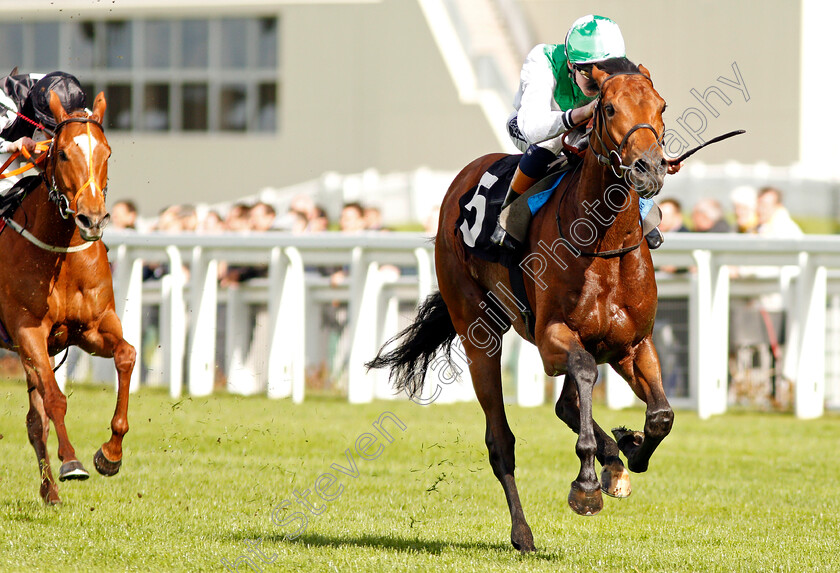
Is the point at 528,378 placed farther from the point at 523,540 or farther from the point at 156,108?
the point at 156,108

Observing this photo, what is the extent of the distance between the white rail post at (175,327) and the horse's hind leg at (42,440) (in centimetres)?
369

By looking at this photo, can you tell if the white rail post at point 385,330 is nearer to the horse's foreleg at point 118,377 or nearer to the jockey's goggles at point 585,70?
the horse's foreleg at point 118,377

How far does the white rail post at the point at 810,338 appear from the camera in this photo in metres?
8.88

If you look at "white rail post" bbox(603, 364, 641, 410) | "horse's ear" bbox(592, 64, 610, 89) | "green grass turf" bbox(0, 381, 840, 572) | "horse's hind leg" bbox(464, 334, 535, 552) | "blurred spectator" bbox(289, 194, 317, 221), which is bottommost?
"white rail post" bbox(603, 364, 641, 410)

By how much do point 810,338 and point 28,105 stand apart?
5.81 meters

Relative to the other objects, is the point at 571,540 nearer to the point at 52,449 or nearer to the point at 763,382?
the point at 52,449

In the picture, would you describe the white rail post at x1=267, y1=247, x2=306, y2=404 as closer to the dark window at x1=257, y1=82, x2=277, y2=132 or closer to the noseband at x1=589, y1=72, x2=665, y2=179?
the noseband at x1=589, y1=72, x2=665, y2=179

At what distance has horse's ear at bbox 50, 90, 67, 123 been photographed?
5.25 meters

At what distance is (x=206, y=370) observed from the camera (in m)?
9.62

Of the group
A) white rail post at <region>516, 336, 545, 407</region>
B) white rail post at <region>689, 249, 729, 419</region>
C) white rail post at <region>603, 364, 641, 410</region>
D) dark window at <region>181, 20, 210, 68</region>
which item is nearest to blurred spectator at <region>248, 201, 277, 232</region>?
white rail post at <region>516, 336, 545, 407</region>

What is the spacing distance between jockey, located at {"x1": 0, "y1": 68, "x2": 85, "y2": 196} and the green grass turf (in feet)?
4.17

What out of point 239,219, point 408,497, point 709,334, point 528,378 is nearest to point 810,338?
point 709,334

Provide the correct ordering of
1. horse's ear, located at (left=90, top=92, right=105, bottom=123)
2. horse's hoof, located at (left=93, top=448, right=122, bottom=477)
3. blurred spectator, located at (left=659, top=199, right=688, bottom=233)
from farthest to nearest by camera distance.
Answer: blurred spectator, located at (left=659, top=199, right=688, bottom=233) < horse's ear, located at (left=90, top=92, right=105, bottom=123) < horse's hoof, located at (left=93, top=448, right=122, bottom=477)

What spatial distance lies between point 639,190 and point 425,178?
1387 cm
